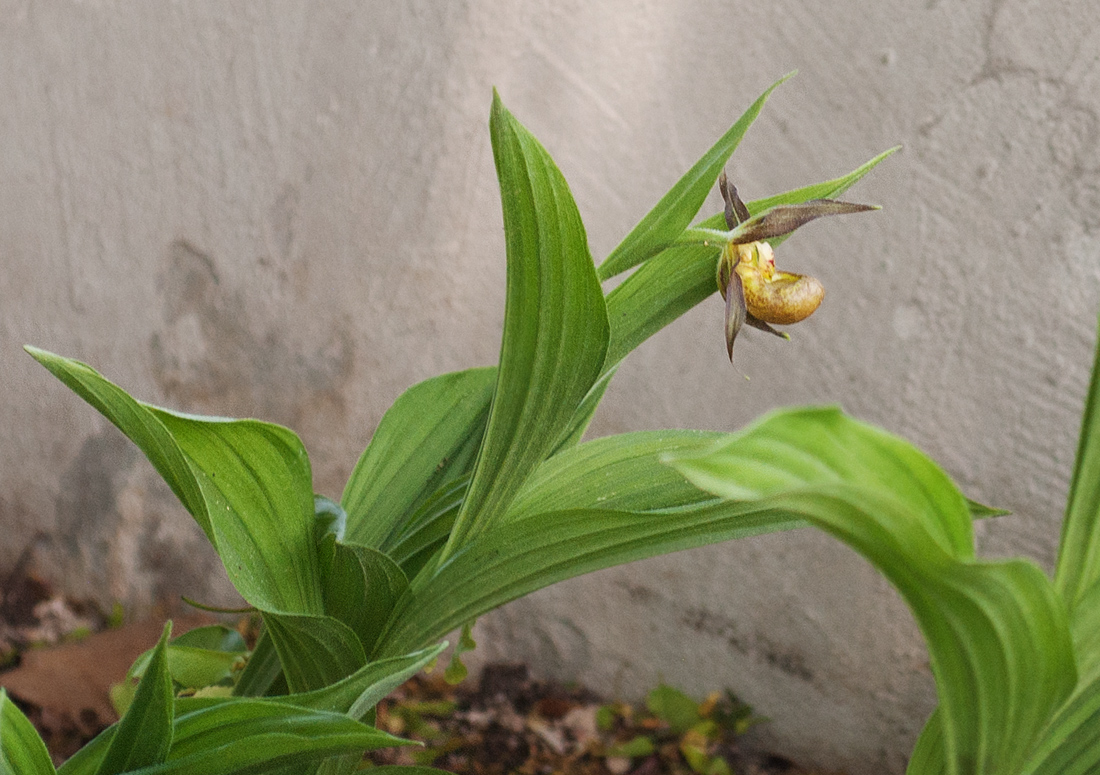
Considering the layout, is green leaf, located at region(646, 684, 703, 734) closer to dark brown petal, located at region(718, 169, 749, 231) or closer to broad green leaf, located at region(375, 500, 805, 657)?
broad green leaf, located at region(375, 500, 805, 657)

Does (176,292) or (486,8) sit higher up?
(486,8)

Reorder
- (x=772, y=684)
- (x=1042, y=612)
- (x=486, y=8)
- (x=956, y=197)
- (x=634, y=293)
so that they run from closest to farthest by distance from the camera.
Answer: (x=1042, y=612), (x=634, y=293), (x=956, y=197), (x=486, y=8), (x=772, y=684)

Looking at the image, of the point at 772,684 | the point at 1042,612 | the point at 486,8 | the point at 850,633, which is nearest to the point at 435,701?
the point at 772,684

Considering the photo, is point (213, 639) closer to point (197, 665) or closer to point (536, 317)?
point (197, 665)

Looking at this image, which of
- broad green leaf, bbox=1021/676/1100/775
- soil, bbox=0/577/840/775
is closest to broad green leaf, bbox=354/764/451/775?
broad green leaf, bbox=1021/676/1100/775

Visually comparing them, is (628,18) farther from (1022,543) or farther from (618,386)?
(1022,543)

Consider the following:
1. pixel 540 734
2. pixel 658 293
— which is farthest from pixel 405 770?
pixel 540 734
